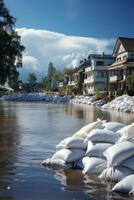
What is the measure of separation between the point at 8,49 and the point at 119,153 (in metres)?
30.0

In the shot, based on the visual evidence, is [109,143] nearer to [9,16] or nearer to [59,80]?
[9,16]

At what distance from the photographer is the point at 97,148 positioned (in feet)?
→ 27.4

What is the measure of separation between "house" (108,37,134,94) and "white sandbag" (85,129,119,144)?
45.6 metres

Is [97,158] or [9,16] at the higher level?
[9,16]

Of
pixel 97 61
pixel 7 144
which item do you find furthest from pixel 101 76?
pixel 7 144

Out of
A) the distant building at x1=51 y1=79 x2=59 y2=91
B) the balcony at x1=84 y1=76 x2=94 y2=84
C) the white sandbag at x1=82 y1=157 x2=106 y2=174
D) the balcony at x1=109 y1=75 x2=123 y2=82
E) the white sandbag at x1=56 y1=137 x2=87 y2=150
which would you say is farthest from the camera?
the distant building at x1=51 y1=79 x2=59 y2=91

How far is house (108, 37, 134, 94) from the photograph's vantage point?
5525 cm

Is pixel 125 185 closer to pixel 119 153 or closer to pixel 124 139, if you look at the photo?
pixel 119 153

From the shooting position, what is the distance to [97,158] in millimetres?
8227

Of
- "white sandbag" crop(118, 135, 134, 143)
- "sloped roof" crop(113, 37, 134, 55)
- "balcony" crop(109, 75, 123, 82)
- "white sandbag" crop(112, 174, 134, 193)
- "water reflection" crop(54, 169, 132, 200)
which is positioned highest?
"sloped roof" crop(113, 37, 134, 55)

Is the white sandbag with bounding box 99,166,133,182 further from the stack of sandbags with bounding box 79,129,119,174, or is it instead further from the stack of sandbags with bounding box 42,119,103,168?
the stack of sandbags with bounding box 42,119,103,168

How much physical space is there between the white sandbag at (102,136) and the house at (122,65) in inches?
1797

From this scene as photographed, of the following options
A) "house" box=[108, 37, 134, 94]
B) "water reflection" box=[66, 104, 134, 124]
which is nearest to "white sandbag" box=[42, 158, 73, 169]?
"water reflection" box=[66, 104, 134, 124]

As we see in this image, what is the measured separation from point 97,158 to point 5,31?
30306 millimetres
